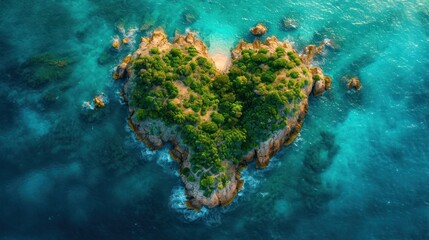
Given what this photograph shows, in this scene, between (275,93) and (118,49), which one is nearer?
(275,93)

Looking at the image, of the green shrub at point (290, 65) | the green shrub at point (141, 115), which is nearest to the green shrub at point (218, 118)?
the green shrub at point (141, 115)

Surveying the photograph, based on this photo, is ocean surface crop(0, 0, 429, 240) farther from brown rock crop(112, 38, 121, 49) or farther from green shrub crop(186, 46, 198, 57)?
green shrub crop(186, 46, 198, 57)

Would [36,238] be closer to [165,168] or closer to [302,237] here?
[165,168]

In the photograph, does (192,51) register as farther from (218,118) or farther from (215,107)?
(218,118)

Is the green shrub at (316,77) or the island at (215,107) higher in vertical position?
the green shrub at (316,77)

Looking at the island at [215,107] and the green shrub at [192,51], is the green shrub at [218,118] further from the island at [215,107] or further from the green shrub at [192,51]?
the green shrub at [192,51]

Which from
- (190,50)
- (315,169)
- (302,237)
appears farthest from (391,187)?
(190,50)
